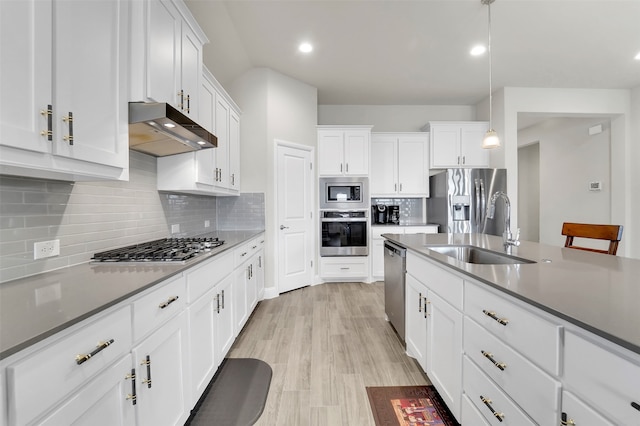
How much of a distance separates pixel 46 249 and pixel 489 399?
2128 millimetres

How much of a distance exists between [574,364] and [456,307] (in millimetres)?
627

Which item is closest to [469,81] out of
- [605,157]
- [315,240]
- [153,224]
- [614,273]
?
[605,157]

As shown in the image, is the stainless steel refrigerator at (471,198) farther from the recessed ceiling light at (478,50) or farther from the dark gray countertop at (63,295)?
the dark gray countertop at (63,295)

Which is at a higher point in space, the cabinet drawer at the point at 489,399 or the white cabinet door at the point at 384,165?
the white cabinet door at the point at 384,165

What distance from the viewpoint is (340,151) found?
4145 millimetres

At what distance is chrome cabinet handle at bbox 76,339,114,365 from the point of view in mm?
741

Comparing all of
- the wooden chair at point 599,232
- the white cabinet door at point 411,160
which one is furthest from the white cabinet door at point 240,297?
the white cabinet door at point 411,160

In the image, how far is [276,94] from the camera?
3607mm

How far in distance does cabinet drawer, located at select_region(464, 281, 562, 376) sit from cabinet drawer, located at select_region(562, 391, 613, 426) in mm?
64

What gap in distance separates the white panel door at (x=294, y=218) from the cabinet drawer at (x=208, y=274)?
5.14 ft

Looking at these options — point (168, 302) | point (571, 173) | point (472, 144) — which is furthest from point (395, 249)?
point (571, 173)

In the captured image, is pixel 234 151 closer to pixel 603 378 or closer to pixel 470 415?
pixel 470 415

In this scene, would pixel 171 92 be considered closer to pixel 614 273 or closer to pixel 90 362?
pixel 90 362

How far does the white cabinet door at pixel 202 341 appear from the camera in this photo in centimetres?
144
